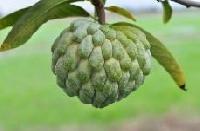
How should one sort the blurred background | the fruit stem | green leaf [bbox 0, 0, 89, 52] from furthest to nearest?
the blurred background
the fruit stem
green leaf [bbox 0, 0, 89, 52]

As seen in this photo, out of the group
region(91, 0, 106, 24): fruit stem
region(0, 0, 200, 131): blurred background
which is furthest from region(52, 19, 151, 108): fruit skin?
region(0, 0, 200, 131): blurred background

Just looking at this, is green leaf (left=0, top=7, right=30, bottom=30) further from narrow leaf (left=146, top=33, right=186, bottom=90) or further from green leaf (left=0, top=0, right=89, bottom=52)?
narrow leaf (left=146, top=33, right=186, bottom=90)

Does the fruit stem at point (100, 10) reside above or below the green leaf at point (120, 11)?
above

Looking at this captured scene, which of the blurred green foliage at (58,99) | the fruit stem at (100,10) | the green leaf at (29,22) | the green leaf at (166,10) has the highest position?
the green leaf at (29,22)

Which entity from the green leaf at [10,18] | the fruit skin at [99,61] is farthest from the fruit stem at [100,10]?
the green leaf at [10,18]

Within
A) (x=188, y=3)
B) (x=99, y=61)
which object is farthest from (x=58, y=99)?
(x=99, y=61)

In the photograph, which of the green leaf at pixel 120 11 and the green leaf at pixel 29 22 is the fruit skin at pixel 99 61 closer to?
the green leaf at pixel 29 22
